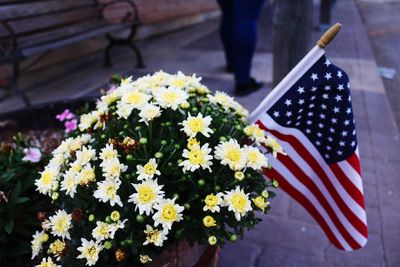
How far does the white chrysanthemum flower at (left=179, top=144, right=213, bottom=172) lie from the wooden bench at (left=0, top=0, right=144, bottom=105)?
116 inches

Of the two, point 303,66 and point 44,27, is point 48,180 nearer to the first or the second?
point 303,66

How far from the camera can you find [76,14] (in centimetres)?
551

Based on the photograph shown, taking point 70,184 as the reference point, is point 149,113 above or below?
above

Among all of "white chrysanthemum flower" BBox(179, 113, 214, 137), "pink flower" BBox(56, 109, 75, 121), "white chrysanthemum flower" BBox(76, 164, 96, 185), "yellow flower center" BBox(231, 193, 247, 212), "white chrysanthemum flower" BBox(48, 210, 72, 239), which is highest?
"white chrysanthemum flower" BBox(179, 113, 214, 137)

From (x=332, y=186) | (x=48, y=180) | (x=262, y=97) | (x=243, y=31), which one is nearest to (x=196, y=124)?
(x=48, y=180)

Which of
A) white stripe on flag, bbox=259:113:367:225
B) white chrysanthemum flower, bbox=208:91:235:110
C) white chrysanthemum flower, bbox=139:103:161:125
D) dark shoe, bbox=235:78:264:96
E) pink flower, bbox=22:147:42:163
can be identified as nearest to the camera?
white chrysanthemum flower, bbox=139:103:161:125

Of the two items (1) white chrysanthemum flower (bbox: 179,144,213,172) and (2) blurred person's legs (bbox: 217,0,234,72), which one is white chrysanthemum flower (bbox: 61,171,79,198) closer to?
(1) white chrysanthemum flower (bbox: 179,144,213,172)

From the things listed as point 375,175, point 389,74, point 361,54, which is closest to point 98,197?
point 375,175

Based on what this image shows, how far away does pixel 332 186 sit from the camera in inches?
78.3

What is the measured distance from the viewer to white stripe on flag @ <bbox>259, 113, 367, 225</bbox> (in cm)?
193

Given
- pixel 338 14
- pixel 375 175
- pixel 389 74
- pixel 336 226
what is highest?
pixel 336 226

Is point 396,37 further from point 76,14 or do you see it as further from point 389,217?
point 389,217

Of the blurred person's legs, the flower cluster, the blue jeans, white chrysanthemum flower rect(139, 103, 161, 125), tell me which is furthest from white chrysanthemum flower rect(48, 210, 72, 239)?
the blurred person's legs

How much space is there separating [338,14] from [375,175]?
8.92 meters
